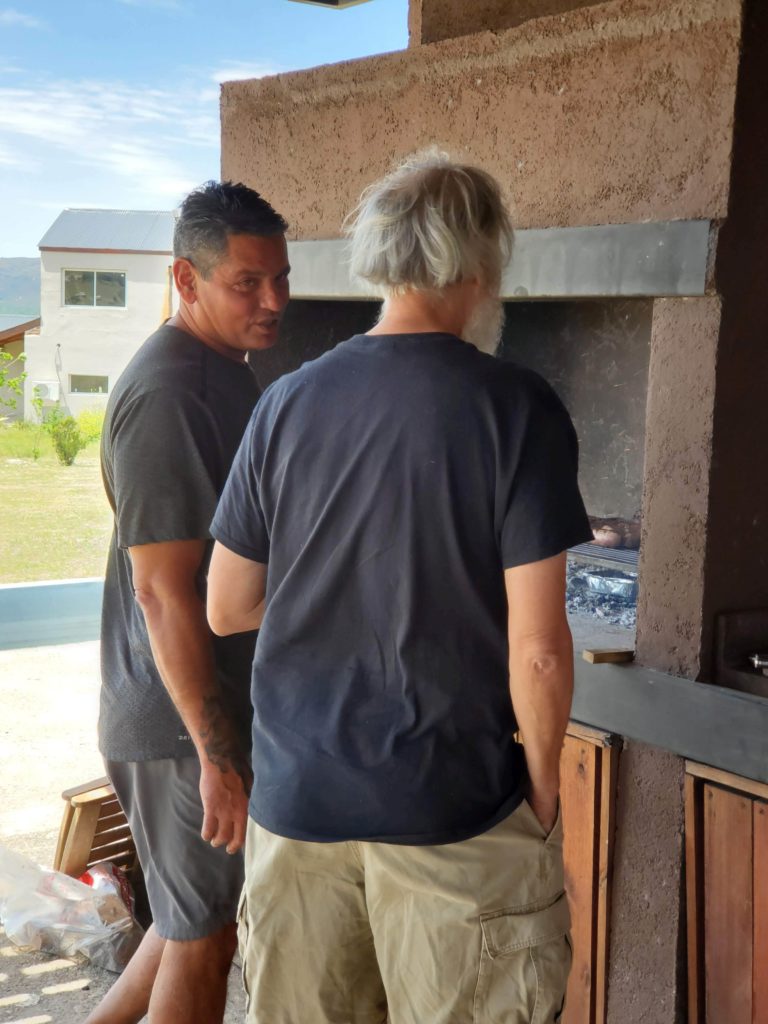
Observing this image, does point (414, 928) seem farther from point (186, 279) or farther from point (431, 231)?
point (186, 279)

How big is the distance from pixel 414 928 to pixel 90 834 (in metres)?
2.31

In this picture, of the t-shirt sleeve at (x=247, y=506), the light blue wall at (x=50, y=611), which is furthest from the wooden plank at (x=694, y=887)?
the light blue wall at (x=50, y=611)

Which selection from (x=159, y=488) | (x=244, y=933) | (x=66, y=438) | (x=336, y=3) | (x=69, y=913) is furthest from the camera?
(x=66, y=438)

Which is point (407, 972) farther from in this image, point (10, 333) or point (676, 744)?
point (10, 333)

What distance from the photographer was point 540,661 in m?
1.47

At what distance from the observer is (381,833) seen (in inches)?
58.6

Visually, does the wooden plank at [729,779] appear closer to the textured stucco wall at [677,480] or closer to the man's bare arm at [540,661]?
the textured stucco wall at [677,480]

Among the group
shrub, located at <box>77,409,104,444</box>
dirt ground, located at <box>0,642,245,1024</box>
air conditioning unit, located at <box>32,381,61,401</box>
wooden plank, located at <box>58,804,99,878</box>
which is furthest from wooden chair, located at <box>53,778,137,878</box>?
air conditioning unit, located at <box>32,381,61,401</box>

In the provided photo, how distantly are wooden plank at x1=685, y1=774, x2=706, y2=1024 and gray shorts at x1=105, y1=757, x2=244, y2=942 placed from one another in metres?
0.93

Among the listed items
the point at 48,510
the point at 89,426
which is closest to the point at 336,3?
the point at 89,426

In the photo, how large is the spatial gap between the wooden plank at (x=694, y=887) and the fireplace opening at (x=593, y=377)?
855mm

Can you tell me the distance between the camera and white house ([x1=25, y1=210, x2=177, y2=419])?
26078 mm

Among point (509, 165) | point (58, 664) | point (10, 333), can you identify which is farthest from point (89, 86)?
point (509, 165)

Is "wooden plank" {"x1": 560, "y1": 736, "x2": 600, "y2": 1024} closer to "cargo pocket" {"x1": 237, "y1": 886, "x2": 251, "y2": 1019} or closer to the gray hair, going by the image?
"cargo pocket" {"x1": 237, "y1": 886, "x2": 251, "y2": 1019}
